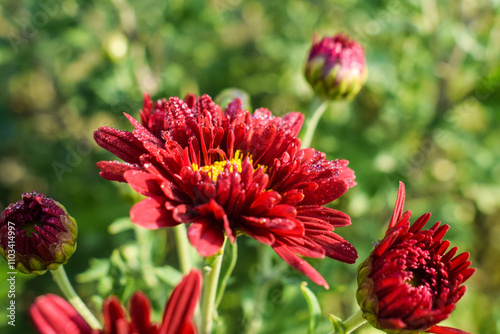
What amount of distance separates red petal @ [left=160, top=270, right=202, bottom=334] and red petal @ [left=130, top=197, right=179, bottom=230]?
0.57 ft

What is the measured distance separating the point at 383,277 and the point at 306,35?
2819 millimetres

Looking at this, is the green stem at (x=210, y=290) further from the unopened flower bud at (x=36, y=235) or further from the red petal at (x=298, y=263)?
the unopened flower bud at (x=36, y=235)

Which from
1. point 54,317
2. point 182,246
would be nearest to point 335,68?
point 182,246

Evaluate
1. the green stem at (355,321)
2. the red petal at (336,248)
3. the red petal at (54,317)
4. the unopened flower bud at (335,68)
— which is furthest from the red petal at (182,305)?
the unopened flower bud at (335,68)

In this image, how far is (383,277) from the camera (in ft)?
3.63

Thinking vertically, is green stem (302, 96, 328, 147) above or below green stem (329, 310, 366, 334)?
above

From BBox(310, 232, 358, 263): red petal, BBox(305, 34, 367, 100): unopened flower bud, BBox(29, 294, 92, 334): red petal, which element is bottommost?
BBox(29, 294, 92, 334): red petal

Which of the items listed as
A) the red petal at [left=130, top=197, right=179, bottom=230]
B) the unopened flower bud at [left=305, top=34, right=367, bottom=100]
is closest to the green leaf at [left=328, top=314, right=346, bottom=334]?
the red petal at [left=130, top=197, right=179, bottom=230]

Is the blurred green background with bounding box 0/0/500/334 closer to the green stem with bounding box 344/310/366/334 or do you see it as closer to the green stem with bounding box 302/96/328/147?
the green stem with bounding box 302/96/328/147

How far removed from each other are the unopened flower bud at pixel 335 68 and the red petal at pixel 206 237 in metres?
0.97

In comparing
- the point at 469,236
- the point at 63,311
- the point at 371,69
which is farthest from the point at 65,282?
the point at 469,236

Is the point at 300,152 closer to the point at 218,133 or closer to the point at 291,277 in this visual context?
the point at 218,133

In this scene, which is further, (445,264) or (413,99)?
(413,99)

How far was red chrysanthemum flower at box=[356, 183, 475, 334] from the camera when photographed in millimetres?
1078
